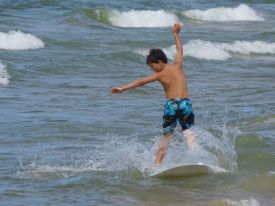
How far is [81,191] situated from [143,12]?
826 inches

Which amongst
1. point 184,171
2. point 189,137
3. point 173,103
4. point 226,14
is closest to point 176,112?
point 173,103

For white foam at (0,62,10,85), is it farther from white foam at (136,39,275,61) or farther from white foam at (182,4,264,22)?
white foam at (182,4,264,22)

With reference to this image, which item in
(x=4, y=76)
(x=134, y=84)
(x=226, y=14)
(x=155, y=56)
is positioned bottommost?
(x=4, y=76)

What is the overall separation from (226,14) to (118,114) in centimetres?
2004

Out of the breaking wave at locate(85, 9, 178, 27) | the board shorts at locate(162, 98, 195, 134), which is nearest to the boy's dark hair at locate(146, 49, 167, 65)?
the board shorts at locate(162, 98, 195, 134)

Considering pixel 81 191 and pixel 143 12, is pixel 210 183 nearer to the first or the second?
pixel 81 191

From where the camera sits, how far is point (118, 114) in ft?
40.2

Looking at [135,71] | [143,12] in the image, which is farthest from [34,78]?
[143,12]

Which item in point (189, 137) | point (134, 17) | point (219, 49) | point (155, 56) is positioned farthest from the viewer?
point (134, 17)

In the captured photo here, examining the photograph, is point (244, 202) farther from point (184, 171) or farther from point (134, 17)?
point (134, 17)

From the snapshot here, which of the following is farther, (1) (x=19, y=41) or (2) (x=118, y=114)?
(1) (x=19, y=41)

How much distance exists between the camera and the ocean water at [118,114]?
8.19 meters

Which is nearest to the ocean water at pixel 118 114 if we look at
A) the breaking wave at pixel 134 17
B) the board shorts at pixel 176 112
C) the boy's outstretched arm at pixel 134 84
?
the board shorts at pixel 176 112

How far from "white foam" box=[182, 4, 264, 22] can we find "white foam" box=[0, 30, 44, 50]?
10553mm
